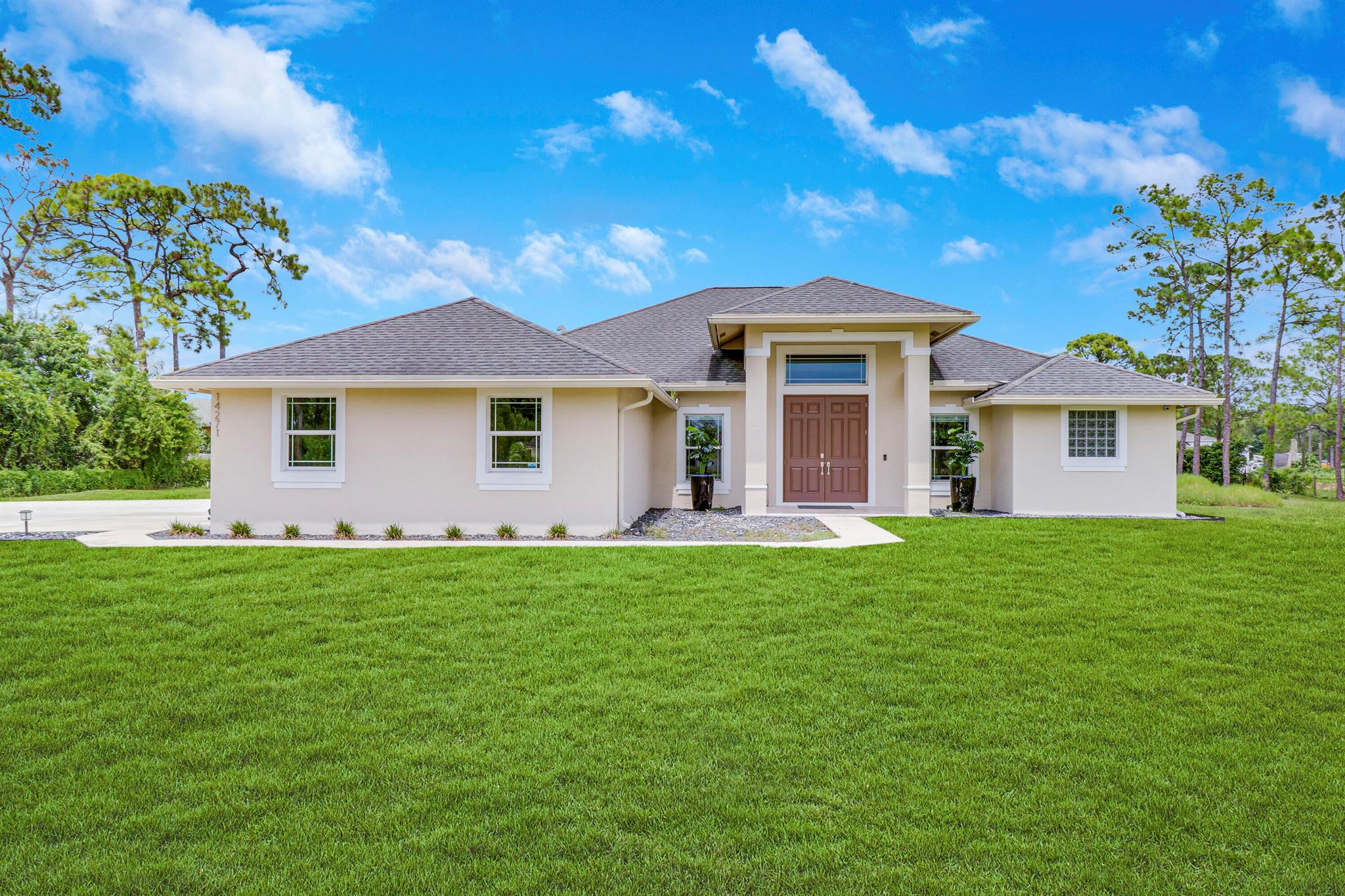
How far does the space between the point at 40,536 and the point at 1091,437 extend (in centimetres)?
1933

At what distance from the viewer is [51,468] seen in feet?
79.0

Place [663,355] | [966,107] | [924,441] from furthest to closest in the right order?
[966,107] < [663,355] < [924,441]

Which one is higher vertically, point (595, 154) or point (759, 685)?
point (595, 154)

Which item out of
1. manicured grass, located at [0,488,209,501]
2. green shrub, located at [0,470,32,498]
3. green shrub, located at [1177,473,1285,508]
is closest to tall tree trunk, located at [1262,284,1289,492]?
green shrub, located at [1177,473,1285,508]

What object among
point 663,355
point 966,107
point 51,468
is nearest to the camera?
point 663,355

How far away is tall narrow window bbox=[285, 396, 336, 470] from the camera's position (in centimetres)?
1158

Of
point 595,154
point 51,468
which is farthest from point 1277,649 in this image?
point 51,468

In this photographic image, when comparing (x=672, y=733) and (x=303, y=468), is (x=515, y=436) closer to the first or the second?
(x=303, y=468)

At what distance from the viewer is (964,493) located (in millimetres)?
14383

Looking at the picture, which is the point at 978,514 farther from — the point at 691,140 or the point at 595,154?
the point at 595,154

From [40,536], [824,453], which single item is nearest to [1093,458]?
[824,453]

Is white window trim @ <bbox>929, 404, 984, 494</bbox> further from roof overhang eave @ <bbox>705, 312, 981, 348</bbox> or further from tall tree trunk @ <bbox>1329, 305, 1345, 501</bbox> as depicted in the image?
tall tree trunk @ <bbox>1329, 305, 1345, 501</bbox>

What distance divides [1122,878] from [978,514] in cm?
1211

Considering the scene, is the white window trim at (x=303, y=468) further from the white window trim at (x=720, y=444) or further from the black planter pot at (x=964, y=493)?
the black planter pot at (x=964, y=493)
